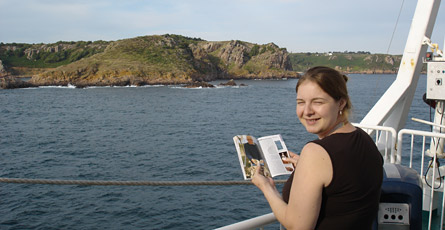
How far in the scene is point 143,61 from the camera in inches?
4909

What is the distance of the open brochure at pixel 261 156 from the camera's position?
2336mm

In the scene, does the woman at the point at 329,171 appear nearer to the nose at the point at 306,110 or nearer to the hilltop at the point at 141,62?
the nose at the point at 306,110

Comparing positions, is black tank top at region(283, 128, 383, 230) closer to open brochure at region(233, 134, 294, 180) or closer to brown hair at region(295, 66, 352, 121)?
brown hair at region(295, 66, 352, 121)

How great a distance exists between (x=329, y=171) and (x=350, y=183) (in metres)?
0.13

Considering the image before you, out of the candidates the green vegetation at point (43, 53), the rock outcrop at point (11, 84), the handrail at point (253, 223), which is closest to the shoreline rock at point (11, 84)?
the rock outcrop at point (11, 84)

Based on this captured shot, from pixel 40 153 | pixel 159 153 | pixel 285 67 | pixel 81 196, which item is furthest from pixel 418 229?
pixel 285 67

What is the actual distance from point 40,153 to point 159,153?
8110 mm

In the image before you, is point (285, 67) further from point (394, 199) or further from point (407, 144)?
point (394, 199)

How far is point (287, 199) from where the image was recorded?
1.87m

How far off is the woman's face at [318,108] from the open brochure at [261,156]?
50 cm

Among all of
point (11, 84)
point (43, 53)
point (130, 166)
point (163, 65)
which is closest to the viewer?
point (130, 166)

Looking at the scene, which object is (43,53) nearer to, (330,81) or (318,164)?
(330,81)

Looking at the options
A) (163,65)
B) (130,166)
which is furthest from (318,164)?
(163,65)

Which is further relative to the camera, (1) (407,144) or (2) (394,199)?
(1) (407,144)
